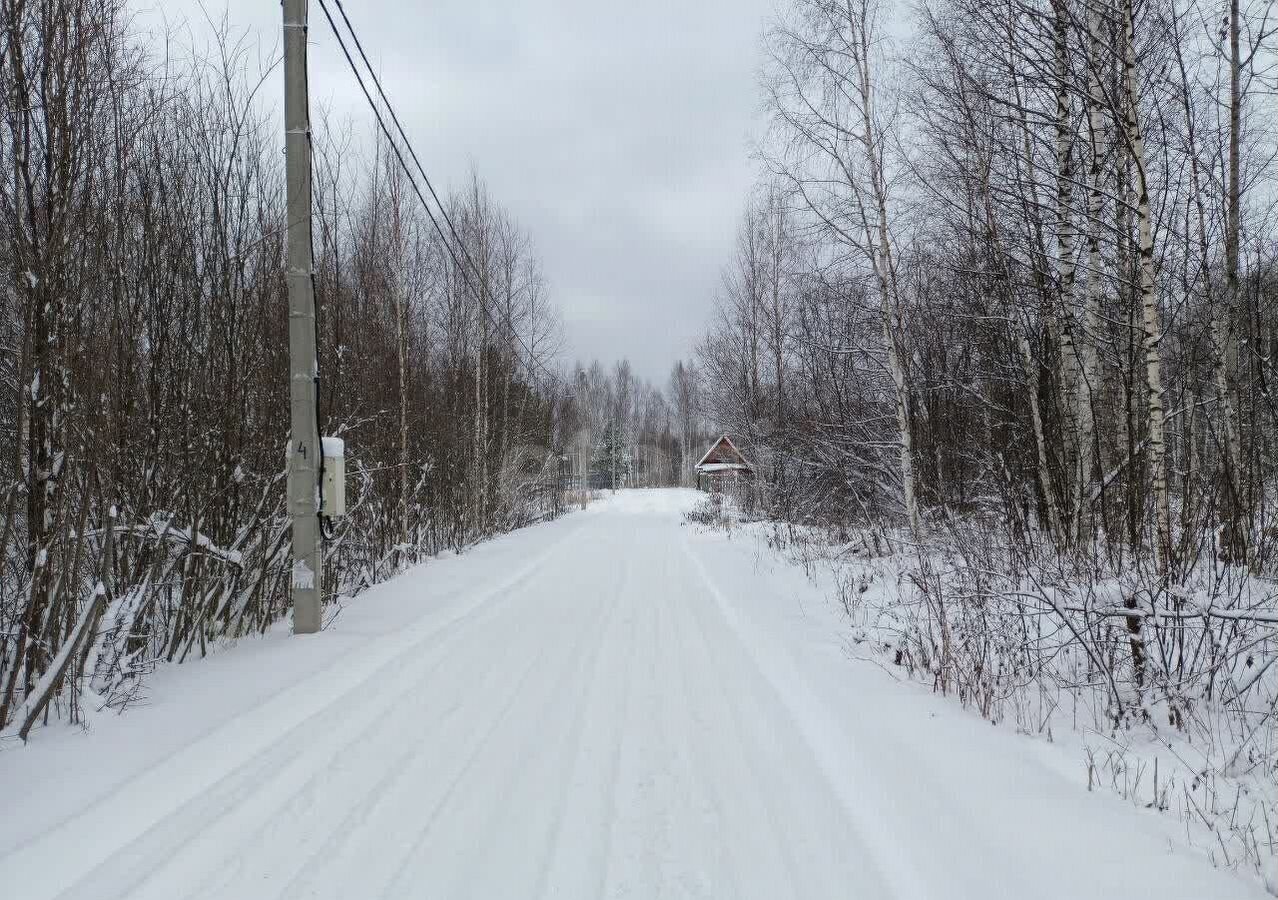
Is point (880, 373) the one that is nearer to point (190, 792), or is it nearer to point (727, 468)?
point (190, 792)

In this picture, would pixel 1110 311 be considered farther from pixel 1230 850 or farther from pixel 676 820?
pixel 676 820

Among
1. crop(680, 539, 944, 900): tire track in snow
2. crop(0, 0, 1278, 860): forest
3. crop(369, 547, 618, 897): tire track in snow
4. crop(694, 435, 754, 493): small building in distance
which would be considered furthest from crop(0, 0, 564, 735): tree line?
crop(694, 435, 754, 493): small building in distance

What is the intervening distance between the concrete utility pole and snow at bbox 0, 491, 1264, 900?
715 millimetres

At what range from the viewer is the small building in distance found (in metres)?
22.6

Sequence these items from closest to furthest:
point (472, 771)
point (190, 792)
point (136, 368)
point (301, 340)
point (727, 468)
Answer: point (190, 792)
point (472, 771)
point (136, 368)
point (301, 340)
point (727, 468)

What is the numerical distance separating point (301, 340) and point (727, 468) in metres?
24.6

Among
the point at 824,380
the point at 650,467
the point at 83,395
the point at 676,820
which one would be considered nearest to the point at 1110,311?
the point at 824,380

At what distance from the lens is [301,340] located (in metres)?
5.16

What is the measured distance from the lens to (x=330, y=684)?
389cm

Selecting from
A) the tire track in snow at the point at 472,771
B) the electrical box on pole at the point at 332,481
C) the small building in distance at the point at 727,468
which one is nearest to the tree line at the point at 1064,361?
the tire track in snow at the point at 472,771

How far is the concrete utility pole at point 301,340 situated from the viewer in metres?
5.06

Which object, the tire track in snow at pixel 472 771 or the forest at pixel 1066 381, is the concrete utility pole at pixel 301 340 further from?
the forest at pixel 1066 381

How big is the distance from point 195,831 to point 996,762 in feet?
11.3

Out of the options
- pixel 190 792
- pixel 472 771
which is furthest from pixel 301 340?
pixel 472 771
